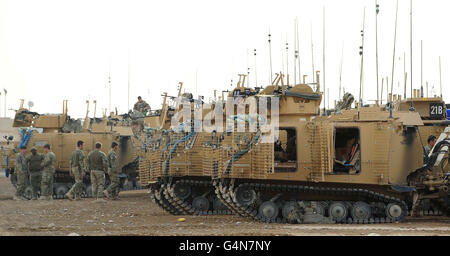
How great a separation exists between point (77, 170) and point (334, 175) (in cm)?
1087

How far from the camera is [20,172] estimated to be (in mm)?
24719

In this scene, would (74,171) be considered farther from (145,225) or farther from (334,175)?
(334,175)

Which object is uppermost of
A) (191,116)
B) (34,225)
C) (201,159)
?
(191,116)

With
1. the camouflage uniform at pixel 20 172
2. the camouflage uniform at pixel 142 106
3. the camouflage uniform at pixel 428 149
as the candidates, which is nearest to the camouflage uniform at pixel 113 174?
the camouflage uniform at pixel 20 172

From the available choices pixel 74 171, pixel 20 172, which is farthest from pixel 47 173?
pixel 20 172

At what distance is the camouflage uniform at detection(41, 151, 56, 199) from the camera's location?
24.0 metres

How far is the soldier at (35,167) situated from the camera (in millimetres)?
24547

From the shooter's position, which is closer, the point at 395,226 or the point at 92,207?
the point at 395,226

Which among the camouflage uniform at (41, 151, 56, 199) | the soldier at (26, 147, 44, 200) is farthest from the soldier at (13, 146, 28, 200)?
A: the camouflage uniform at (41, 151, 56, 199)
